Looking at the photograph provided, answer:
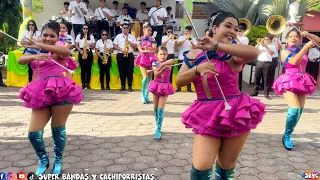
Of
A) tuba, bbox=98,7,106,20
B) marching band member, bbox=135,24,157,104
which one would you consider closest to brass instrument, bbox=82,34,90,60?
tuba, bbox=98,7,106,20

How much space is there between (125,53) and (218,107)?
25.5 ft

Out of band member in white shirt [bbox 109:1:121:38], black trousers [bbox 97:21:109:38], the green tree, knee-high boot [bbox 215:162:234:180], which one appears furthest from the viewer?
the green tree

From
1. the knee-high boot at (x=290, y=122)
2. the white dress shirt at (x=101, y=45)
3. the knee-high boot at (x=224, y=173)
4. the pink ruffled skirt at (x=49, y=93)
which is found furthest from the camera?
the white dress shirt at (x=101, y=45)

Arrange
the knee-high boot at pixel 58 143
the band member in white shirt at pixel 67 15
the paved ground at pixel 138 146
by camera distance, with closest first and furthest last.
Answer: the knee-high boot at pixel 58 143
the paved ground at pixel 138 146
the band member in white shirt at pixel 67 15

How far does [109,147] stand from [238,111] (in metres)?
2.74

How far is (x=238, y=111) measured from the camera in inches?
105

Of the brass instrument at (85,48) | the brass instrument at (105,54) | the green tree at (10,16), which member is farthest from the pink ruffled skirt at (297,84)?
the green tree at (10,16)

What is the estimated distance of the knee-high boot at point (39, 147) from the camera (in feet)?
11.8

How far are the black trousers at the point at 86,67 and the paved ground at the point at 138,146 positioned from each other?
2.81 meters

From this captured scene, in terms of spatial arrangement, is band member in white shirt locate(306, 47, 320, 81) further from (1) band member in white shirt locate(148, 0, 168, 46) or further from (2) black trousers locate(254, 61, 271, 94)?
(1) band member in white shirt locate(148, 0, 168, 46)

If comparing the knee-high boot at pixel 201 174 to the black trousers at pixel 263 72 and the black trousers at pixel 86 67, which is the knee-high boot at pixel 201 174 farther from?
the black trousers at pixel 86 67

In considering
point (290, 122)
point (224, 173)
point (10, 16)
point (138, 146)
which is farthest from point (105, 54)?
point (224, 173)

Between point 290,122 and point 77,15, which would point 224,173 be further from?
point 77,15

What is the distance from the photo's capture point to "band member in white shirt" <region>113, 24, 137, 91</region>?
1020cm
